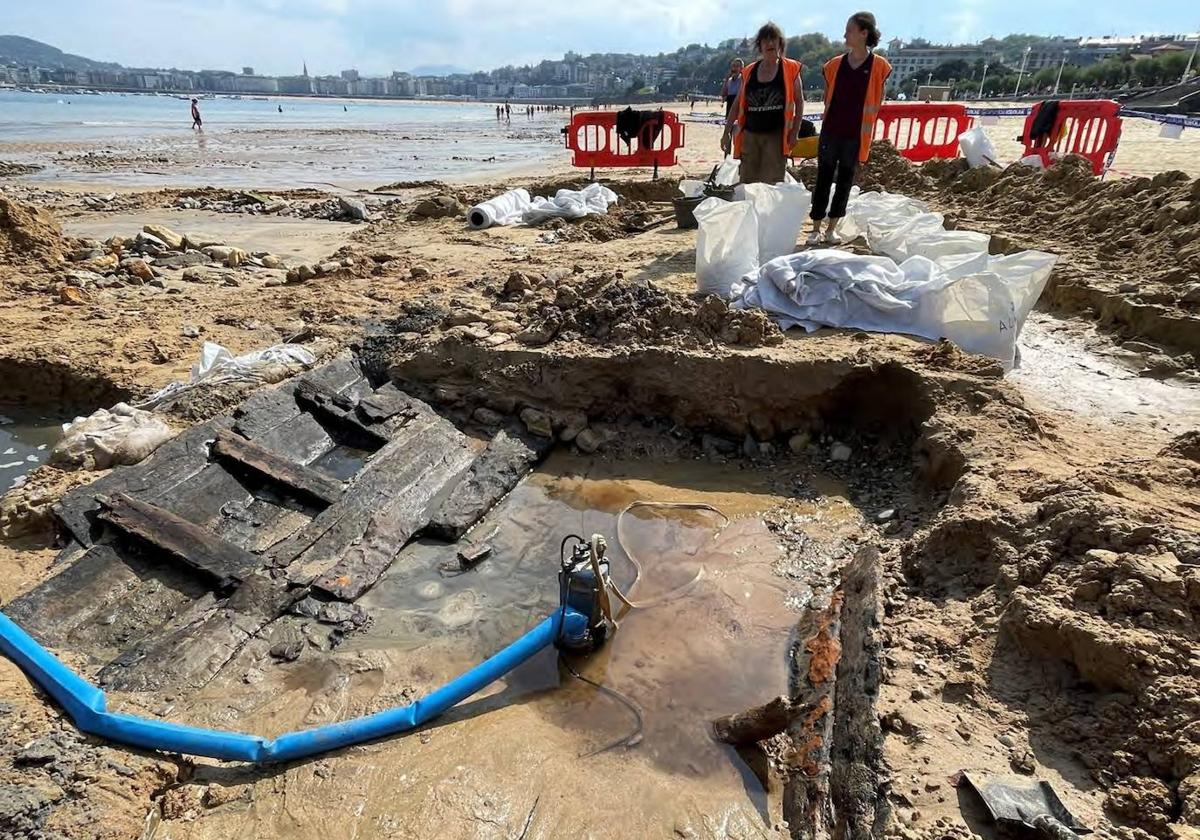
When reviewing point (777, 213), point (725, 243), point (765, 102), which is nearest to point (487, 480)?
point (725, 243)

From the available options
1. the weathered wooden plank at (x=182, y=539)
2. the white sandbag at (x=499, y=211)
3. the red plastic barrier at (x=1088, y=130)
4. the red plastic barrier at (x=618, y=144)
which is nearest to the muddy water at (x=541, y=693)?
the weathered wooden plank at (x=182, y=539)

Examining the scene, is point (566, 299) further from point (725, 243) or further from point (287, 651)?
point (287, 651)

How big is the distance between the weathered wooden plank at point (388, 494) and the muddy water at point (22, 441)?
2034 millimetres

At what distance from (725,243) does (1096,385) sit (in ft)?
9.30

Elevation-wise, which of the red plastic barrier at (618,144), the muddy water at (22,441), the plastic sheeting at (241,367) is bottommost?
the muddy water at (22,441)

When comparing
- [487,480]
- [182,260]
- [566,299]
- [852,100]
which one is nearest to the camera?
[487,480]

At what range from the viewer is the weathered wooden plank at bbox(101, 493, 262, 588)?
330 centimetres

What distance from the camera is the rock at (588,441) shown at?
477 cm

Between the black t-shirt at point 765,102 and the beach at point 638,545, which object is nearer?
the beach at point 638,545

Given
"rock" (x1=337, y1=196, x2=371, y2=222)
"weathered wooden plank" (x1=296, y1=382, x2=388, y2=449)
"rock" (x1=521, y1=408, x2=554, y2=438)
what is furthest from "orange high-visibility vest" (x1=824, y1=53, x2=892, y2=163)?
"rock" (x1=337, y1=196, x2=371, y2=222)

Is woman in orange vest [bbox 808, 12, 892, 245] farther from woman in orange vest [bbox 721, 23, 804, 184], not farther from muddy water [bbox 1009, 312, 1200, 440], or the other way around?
muddy water [bbox 1009, 312, 1200, 440]

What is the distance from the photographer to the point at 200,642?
295 centimetres

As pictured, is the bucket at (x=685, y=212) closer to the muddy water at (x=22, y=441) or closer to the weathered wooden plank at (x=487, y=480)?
the weathered wooden plank at (x=487, y=480)

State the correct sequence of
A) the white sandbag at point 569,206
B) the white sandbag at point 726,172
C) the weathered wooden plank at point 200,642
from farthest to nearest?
the white sandbag at point 569,206, the white sandbag at point 726,172, the weathered wooden plank at point 200,642
